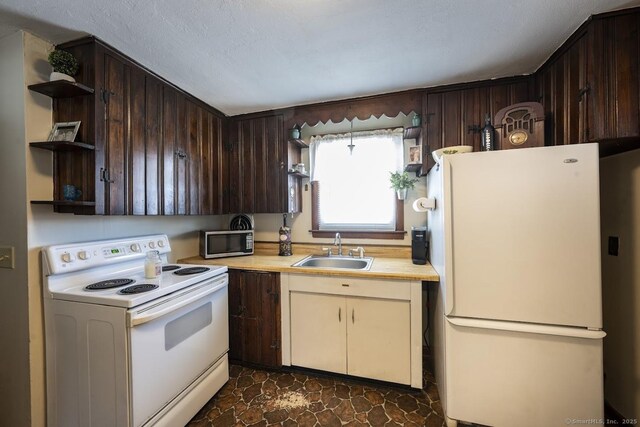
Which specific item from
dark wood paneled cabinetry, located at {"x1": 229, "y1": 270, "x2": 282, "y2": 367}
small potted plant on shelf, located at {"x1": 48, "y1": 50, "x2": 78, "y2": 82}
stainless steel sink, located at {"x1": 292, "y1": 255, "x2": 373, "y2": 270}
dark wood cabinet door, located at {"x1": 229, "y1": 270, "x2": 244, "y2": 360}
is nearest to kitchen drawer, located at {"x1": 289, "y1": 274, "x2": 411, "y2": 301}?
dark wood paneled cabinetry, located at {"x1": 229, "y1": 270, "x2": 282, "y2": 367}

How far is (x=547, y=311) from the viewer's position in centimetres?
134

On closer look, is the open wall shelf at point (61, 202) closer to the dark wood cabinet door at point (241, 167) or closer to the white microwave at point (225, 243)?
the white microwave at point (225, 243)

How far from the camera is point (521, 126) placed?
1.56 meters

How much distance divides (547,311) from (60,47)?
10.1ft

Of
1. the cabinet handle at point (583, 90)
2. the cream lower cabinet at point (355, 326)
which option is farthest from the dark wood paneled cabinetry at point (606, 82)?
the cream lower cabinet at point (355, 326)

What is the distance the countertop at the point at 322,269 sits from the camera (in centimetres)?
181

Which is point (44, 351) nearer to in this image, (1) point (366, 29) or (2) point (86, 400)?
(2) point (86, 400)

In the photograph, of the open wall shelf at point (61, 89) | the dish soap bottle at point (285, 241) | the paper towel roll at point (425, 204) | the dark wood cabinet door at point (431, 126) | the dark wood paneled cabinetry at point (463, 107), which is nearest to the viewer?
the open wall shelf at point (61, 89)

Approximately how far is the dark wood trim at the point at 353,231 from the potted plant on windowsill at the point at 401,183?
0.10 metres

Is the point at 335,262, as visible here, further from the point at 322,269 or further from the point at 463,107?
the point at 463,107

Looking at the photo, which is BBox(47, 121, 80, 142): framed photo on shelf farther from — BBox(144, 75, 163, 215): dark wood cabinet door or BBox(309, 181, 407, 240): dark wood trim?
BBox(309, 181, 407, 240): dark wood trim

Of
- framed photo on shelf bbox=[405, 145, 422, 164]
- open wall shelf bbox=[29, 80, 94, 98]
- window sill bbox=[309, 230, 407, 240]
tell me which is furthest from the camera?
window sill bbox=[309, 230, 407, 240]

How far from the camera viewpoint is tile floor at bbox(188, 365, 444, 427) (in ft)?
5.32

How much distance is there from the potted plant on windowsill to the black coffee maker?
42cm
